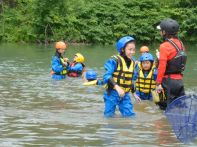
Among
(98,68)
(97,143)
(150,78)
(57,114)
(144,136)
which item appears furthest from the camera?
(98,68)

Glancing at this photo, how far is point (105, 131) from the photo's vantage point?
310 inches

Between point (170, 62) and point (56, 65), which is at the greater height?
point (170, 62)

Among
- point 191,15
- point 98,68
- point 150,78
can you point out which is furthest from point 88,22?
point 150,78

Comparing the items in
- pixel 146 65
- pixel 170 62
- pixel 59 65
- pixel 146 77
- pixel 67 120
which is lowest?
pixel 67 120

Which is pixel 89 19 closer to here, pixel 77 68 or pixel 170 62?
pixel 77 68

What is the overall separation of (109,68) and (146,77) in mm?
2549

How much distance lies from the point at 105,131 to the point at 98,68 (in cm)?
1016

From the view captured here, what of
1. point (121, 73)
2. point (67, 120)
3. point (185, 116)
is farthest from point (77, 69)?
point (185, 116)

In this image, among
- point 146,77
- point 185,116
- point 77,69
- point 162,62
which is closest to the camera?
point 185,116

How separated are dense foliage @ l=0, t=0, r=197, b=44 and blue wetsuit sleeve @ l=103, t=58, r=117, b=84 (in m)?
24.9

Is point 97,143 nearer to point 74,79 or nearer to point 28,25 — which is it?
point 74,79

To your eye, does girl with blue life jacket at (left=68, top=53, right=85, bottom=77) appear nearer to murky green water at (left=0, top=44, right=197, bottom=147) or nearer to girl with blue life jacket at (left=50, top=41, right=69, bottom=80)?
girl with blue life jacket at (left=50, top=41, right=69, bottom=80)

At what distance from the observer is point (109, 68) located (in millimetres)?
8461

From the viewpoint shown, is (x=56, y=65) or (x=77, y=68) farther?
(x=77, y=68)
